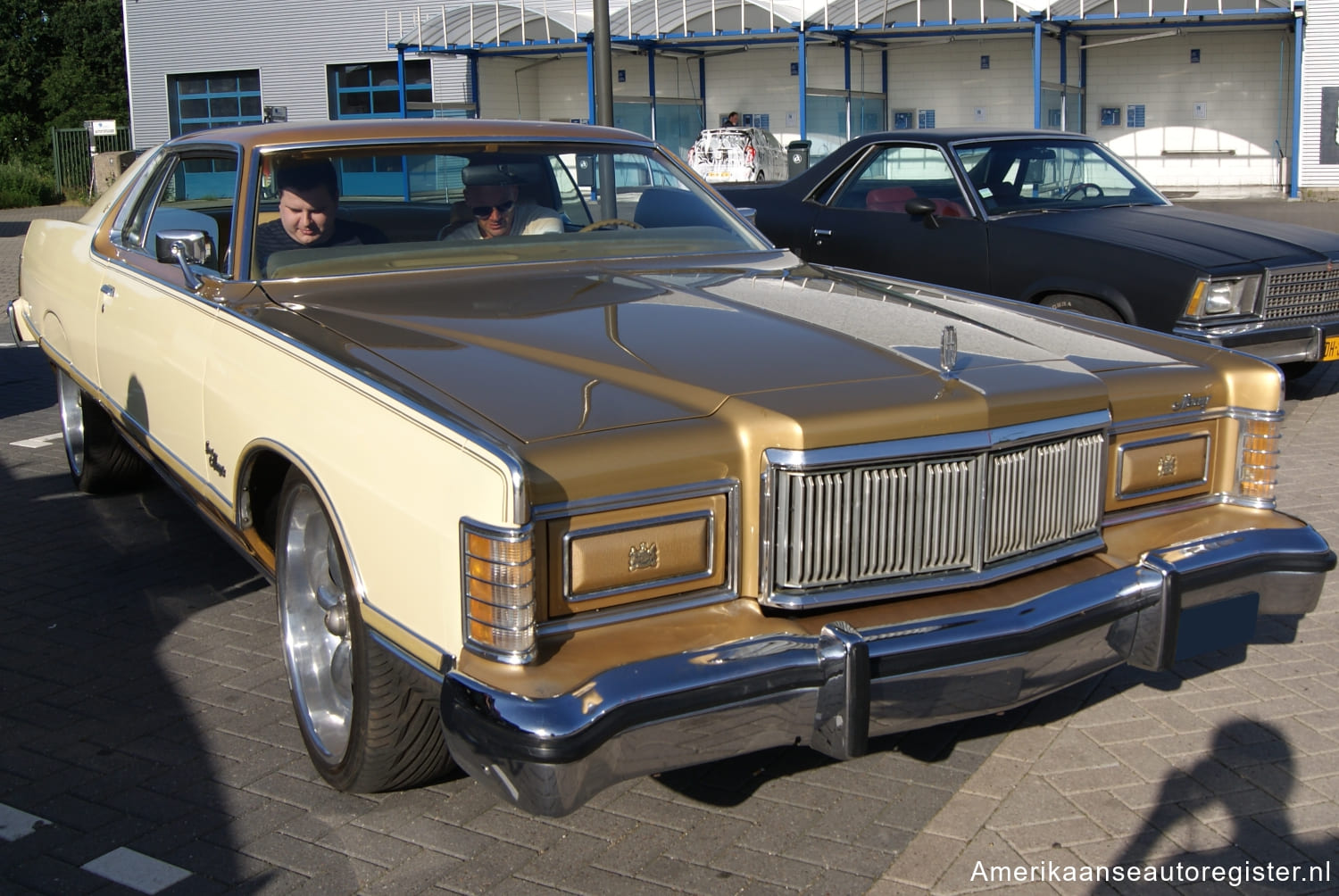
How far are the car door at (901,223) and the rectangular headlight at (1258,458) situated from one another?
418 cm

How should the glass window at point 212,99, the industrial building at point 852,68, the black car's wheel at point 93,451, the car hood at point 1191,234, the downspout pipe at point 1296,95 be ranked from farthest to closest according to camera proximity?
1. the glass window at point 212,99
2. the industrial building at point 852,68
3. the downspout pipe at point 1296,95
4. the car hood at point 1191,234
5. the black car's wheel at point 93,451

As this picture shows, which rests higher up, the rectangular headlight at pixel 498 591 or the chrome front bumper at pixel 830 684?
the rectangular headlight at pixel 498 591

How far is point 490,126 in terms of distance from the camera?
442cm

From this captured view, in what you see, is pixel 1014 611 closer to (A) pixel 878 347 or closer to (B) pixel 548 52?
(A) pixel 878 347

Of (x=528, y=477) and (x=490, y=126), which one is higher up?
(x=490, y=126)

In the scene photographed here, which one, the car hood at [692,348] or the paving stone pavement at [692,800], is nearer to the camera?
the car hood at [692,348]

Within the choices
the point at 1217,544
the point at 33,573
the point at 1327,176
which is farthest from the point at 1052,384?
the point at 1327,176

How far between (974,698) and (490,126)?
104 inches

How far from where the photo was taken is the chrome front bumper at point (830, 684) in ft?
7.80

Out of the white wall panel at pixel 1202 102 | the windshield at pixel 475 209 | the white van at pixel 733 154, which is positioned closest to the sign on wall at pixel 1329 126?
the white wall panel at pixel 1202 102

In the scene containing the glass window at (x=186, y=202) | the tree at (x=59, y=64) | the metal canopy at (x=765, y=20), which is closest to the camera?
the glass window at (x=186, y=202)

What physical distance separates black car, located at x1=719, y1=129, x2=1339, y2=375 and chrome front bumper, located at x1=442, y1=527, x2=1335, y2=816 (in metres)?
4.11

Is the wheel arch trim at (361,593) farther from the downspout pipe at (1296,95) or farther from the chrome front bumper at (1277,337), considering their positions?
the downspout pipe at (1296,95)

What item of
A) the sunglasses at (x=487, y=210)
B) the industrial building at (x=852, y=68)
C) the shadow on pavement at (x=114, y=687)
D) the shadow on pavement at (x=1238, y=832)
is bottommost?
the shadow on pavement at (x=1238, y=832)
